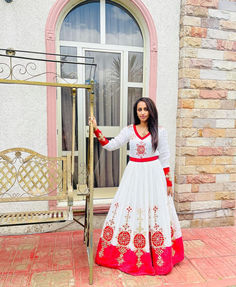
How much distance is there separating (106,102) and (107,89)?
0.21 m

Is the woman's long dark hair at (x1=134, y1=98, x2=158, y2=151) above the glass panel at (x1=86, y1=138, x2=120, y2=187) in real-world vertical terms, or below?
above

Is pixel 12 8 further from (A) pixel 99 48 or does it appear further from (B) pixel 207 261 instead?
(B) pixel 207 261

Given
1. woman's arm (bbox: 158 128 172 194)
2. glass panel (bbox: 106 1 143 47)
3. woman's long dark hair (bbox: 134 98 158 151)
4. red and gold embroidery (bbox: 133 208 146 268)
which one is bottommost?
red and gold embroidery (bbox: 133 208 146 268)

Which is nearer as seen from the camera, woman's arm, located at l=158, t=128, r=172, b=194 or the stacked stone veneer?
woman's arm, located at l=158, t=128, r=172, b=194

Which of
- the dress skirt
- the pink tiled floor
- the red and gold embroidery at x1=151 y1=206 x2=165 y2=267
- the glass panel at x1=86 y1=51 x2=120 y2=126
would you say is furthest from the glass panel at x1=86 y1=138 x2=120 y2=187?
the red and gold embroidery at x1=151 y1=206 x2=165 y2=267

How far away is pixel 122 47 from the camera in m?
3.73

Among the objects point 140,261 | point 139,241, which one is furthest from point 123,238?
point 140,261

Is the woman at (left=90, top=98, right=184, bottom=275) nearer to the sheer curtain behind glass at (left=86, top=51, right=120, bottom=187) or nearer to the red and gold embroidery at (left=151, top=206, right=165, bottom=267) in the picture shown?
the red and gold embroidery at (left=151, top=206, right=165, bottom=267)

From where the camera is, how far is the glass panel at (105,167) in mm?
3971

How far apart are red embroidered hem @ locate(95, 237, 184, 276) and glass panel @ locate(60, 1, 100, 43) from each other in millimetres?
3006

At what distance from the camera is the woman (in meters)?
2.56

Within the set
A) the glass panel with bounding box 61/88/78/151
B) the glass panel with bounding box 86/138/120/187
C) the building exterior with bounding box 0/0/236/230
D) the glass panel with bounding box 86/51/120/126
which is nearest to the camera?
the building exterior with bounding box 0/0/236/230

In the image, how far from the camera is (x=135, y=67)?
→ 3.83m

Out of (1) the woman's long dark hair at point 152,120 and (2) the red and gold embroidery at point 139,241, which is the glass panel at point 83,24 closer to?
(1) the woman's long dark hair at point 152,120
